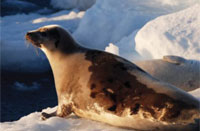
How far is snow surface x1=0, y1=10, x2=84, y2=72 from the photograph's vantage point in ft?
39.3

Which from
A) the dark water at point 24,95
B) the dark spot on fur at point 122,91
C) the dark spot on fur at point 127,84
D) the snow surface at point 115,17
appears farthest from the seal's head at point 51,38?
the snow surface at point 115,17

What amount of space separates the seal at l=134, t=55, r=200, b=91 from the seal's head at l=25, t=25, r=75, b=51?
1475 mm

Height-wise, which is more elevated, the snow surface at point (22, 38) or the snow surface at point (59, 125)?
the snow surface at point (22, 38)

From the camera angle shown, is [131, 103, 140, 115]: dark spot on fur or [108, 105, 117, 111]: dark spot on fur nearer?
[131, 103, 140, 115]: dark spot on fur

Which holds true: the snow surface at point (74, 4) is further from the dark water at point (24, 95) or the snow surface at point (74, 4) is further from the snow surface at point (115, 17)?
the dark water at point (24, 95)

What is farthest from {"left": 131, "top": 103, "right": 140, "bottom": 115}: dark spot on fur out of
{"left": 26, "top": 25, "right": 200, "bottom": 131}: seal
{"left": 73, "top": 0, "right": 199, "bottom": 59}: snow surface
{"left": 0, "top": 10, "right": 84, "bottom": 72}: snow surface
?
{"left": 0, "top": 10, "right": 84, "bottom": 72}: snow surface

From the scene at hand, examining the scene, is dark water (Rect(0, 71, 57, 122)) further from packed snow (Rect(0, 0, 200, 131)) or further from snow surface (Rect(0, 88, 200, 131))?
snow surface (Rect(0, 88, 200, 131))

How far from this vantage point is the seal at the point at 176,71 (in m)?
5.04

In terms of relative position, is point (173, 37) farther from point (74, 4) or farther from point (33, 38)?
point (74, 4)

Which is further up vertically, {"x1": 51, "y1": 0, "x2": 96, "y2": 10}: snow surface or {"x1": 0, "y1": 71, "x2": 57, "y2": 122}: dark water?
{"x1": 51, "y1": 0, "x2": 96, "y2": 10}: snow surface

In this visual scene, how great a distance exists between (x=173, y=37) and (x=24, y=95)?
5286 millimetres

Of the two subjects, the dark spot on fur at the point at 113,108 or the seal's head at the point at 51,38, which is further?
the seal's head at the point at 51,38

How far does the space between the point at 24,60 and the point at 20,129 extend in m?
9.11

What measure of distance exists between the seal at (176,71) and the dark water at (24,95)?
4.56 meters
